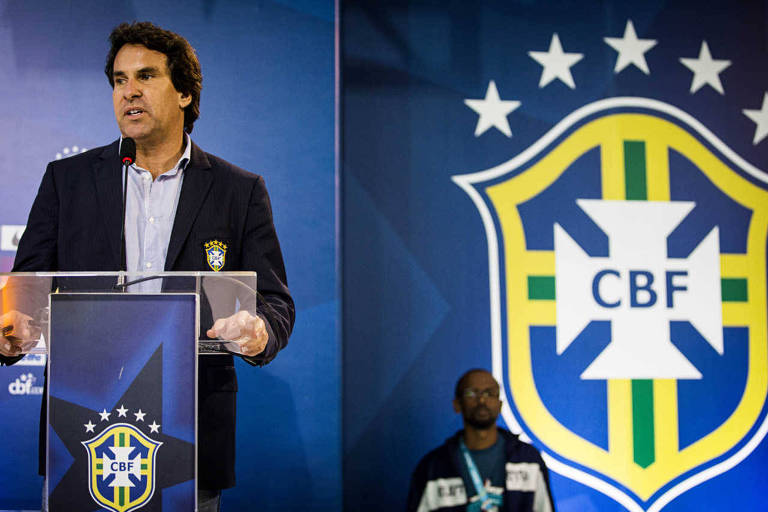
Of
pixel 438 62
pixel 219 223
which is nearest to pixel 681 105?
pixel 438 62

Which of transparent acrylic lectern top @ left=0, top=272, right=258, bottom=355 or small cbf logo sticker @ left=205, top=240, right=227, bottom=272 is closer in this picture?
transparent acrylic lectern top @ left=0, top=272, right=258, bottom=355

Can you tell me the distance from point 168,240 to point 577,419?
8.50 feet

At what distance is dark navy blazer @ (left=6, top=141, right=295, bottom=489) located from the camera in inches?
66.9

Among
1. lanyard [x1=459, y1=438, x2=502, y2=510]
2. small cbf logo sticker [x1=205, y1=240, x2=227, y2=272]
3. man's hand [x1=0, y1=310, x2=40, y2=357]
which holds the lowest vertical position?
lanyard [x1=459, y1=438, x2=502, y2=510]

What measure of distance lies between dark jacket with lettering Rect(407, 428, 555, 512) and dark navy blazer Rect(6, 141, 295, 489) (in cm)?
143

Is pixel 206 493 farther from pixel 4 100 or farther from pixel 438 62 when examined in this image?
pixel 438 62

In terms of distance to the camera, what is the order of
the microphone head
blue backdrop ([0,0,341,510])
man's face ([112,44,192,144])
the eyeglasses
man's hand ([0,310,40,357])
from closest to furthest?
1. man's hand ([0,310,40,357])
2. the microphone head
3. man's face ([112,44,192,144])
4. blue backdrop ([0,0,341,510])
5. the eyeglasses

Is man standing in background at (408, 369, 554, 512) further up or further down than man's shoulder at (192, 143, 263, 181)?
further down

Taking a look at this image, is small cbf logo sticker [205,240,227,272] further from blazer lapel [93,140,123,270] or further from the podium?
the podium

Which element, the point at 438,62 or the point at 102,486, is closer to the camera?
the point at 102,486

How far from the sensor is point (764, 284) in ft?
12.7

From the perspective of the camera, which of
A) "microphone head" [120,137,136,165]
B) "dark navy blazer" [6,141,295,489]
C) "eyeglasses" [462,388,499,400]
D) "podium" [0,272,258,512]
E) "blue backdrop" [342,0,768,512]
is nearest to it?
"podium" [0,272,258,512]

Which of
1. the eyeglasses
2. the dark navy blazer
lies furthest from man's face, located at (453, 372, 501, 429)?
the dark navy blazer

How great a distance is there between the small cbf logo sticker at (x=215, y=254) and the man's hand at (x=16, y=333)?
480 mm
